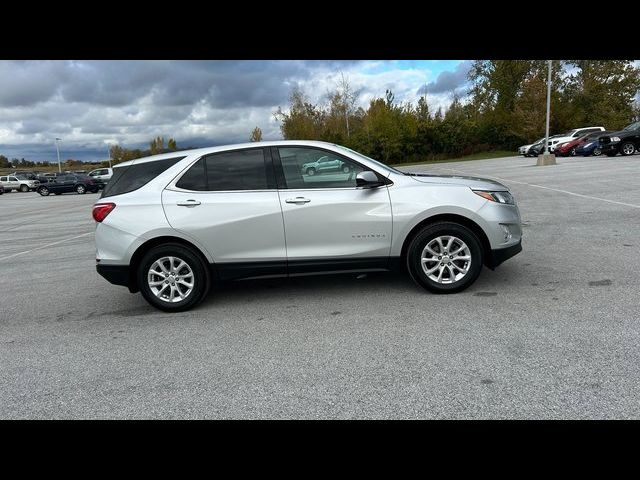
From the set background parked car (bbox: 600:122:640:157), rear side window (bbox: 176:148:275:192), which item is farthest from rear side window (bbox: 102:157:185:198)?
background parked car (bbox: 600:122:640:157)

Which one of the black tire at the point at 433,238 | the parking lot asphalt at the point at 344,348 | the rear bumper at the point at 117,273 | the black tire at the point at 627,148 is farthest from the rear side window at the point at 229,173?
the black tire at the point at 627,148

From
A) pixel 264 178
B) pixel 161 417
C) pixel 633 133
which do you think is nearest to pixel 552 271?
pixel 264 178

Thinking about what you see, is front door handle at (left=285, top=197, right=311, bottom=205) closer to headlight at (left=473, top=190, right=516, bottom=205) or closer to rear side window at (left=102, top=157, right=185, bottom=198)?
rear side window at (left=102, top=157, right=185, bottom=198)

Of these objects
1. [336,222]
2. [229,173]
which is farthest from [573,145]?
[229,173]

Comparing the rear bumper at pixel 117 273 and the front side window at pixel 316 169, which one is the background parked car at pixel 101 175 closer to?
the rear bumper at pixel 117 273

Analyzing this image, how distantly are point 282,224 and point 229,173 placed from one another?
2.82 ft

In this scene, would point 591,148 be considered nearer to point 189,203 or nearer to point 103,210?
point 189,203

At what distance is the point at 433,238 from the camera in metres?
4.61

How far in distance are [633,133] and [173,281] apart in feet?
91.6

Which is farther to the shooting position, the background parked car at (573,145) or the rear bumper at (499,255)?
the background parked car at (573,145)

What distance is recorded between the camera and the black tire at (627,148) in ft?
77.4

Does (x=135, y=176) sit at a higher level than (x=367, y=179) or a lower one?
higher

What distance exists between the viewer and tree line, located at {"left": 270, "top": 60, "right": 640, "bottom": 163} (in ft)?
144

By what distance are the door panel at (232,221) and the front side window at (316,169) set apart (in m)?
0.32
